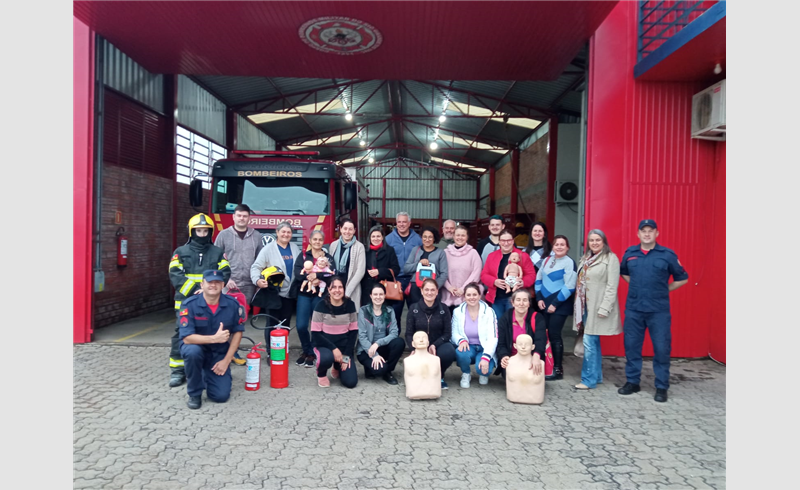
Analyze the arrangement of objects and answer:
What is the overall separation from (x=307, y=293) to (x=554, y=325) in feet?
9.44

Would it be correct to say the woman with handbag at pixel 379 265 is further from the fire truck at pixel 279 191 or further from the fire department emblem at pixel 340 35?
the fire department emblem at pixel 340 35

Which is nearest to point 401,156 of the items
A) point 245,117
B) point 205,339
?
point 245,117

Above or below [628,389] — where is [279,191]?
above

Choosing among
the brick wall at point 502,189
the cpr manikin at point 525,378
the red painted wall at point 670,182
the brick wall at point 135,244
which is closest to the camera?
the cpr manikin at point 525,378

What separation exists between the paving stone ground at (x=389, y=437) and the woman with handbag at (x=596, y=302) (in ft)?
0.94

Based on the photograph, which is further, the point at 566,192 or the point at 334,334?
the point at 566,192

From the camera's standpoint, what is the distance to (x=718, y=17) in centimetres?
464

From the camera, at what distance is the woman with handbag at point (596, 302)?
4.97m

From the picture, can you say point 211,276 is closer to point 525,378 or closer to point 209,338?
point 209,338

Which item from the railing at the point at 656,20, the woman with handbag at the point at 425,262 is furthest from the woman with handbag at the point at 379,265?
the railing at the point at 656,20

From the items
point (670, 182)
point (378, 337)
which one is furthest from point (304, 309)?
point (670, 182)

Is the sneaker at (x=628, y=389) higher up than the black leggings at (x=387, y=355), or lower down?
lower down

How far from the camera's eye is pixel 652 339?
488 centimetres

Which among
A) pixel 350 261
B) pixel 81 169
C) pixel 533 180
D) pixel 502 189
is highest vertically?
pixel 502 189
